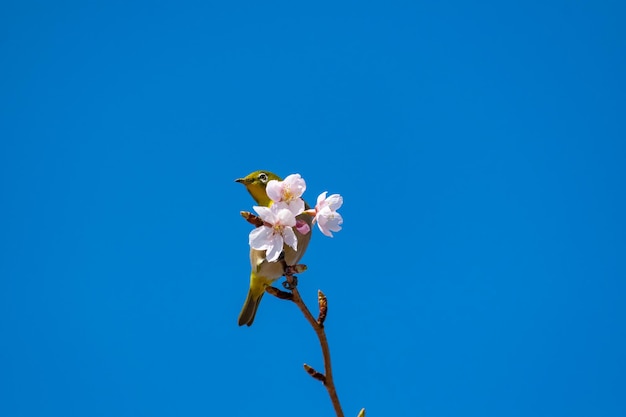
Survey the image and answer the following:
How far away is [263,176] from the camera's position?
2.71 metres

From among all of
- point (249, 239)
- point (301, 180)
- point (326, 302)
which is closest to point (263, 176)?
point (301, 180)

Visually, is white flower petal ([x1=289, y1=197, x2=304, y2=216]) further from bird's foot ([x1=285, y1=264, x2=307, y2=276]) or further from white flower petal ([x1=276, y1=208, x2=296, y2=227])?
bird's foot ([x1=285, y1=264, x2=307, y2=276])

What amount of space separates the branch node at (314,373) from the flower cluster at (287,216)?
1.47 feet

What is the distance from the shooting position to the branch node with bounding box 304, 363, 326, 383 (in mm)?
1925

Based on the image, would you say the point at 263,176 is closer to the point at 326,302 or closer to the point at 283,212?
the point at 283,212

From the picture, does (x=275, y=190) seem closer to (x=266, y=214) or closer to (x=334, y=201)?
(x=266, y=214)

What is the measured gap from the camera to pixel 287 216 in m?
2.20

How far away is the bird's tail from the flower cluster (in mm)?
483

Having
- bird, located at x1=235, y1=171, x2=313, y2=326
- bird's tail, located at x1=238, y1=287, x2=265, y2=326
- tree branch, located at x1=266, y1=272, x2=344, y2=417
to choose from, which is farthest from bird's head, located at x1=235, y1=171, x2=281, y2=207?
tree branch, located at x1=266, y1=272, x2=344, y2=417

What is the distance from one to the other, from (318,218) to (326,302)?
0.46 meters

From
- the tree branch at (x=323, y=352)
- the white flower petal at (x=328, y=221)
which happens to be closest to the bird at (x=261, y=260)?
the white flower petal at (x=328, y=221)

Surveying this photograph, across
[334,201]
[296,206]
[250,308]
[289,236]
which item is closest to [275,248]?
[289,236]

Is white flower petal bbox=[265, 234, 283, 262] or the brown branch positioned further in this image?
white flower petal bbox=[265, 234, 283, 262]

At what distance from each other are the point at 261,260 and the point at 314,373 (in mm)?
670
